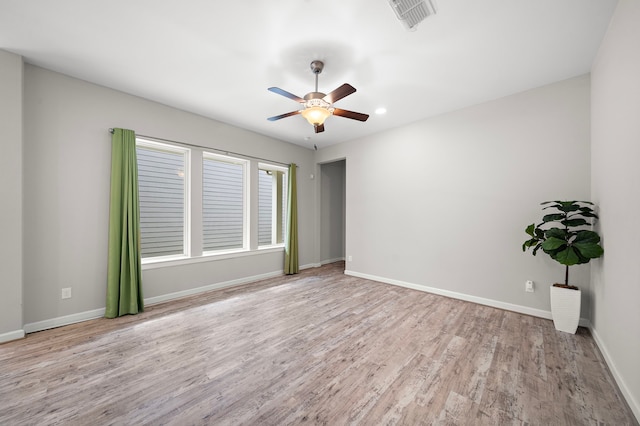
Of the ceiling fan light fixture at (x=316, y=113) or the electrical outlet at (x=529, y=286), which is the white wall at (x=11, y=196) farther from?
the electrical outlet at (x=529, y=286)

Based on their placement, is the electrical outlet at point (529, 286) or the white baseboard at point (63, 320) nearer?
the white baseboard at point (63, 320)

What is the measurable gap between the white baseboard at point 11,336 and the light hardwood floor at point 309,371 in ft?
0.36

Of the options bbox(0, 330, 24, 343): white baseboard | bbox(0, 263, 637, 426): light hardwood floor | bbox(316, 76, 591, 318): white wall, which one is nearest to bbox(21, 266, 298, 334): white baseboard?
bbox(0, 330, 24, 343): white baseboard

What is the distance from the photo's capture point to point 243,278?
466cm

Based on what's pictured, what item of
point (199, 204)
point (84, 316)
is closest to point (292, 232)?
point (199, 204)

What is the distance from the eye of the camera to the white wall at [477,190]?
299cm

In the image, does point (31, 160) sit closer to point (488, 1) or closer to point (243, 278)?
point (243, 278)

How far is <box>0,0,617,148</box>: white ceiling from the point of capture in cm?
197

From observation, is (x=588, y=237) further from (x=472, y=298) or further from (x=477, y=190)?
(x=472, y=298)

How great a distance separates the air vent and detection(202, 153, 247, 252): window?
3539 mm

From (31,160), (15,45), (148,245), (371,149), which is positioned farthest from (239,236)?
(15,45)

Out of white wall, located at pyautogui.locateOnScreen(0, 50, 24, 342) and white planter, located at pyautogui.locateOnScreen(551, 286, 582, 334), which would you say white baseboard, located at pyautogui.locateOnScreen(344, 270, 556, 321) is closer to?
white planter, located at pyautogui.locateOnScreen(551, 286, 582, 334)

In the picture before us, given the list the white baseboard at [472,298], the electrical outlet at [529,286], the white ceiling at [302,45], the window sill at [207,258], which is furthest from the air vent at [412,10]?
the window sill at [207,258]

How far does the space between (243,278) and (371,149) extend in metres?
3.58
